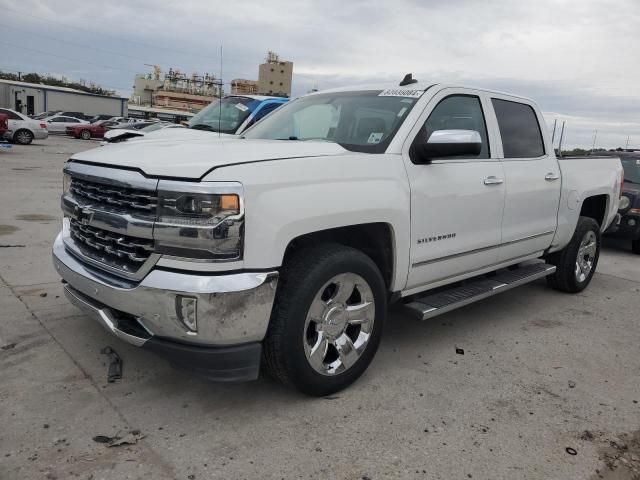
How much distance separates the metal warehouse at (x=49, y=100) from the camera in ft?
161

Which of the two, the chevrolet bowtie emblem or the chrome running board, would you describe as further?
the chrome running board

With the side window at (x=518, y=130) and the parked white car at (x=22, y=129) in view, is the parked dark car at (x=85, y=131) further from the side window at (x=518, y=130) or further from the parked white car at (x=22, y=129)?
the side window at (x=518, y=130)

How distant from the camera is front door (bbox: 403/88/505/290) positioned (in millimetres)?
3580

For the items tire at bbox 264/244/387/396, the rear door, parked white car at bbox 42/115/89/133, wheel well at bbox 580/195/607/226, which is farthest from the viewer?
parked white car at bbox 42/115/89/133

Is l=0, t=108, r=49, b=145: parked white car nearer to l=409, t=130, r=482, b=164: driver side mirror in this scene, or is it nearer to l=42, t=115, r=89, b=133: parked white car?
l=42, t=115, r=89, b=133: parked white car

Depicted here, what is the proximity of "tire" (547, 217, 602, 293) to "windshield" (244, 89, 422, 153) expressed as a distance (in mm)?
2829

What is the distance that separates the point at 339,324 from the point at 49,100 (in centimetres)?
5478

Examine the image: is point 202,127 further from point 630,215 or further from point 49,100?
point 49,100

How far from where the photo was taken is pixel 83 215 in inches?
123

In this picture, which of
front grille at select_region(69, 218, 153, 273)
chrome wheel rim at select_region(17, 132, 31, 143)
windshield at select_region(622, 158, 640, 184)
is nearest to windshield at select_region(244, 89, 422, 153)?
front grille at select_region(69, 218, 153, 273)

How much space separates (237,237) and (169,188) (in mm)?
404

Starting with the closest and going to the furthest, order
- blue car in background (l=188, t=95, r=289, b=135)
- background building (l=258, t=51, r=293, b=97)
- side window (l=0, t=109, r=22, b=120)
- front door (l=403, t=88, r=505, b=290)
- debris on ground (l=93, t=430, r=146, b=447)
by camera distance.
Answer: debris on ground (l=93, t=430, r=146, b=447)
front door (l=403, t=88, r=505, b=290)
blue car in background (l=188, t=95, r=289, b=135)
background building (l=258, t=51, r=293, b=97)
side window (l=0, t=109, r=22, b=120)

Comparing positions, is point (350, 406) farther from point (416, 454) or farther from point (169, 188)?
point (169, 188)

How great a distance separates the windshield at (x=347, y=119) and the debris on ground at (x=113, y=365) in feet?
6.30
